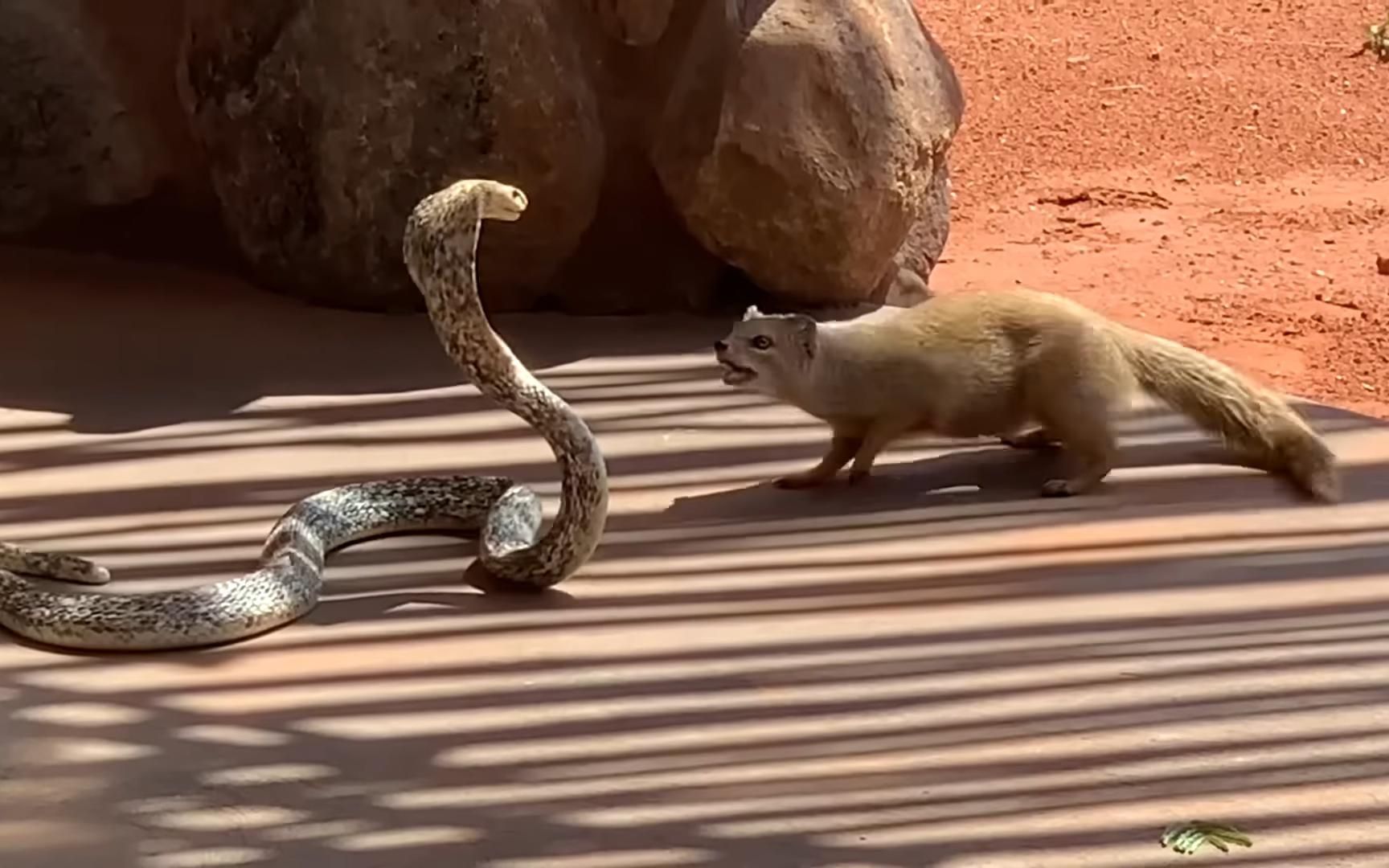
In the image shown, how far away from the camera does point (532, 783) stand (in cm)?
323

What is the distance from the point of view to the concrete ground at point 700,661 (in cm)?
308

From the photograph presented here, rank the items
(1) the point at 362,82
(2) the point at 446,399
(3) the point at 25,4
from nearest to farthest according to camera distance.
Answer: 1. (2) the point at 446,399
2. (1) the point at 362,82
3. (3) the point at 25,4

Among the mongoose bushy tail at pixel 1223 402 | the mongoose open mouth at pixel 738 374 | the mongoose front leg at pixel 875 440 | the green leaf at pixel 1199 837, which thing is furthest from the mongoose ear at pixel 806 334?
the green leaf at pixel 1199 837

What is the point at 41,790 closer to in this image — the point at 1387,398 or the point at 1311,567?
the point at 1311,567

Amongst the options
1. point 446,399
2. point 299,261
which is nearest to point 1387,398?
point 446,399

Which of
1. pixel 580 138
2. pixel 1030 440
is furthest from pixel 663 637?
pixel 580 138

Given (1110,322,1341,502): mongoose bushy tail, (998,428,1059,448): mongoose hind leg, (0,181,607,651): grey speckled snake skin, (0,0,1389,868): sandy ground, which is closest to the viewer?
(0,0,1389,868): sandy ground

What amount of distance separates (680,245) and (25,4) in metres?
2.31

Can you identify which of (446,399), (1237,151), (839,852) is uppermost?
(1237,151)

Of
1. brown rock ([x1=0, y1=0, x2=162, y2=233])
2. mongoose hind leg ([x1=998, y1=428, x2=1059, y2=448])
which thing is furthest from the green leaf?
brown rock ([x1=0, y1=0, x2=162, y2=233])

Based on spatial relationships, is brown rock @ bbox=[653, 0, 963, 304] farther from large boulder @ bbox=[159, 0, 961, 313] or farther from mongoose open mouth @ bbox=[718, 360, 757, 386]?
mongoose open mouth @ bbox=[718, 360, 757, 386]

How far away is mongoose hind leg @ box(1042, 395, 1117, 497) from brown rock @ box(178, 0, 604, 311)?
2.06 m

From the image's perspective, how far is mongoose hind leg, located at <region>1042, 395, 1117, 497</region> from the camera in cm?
484

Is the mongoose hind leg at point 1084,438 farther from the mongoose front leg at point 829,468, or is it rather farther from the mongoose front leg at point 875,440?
the mongoose front leg at point 829,468
